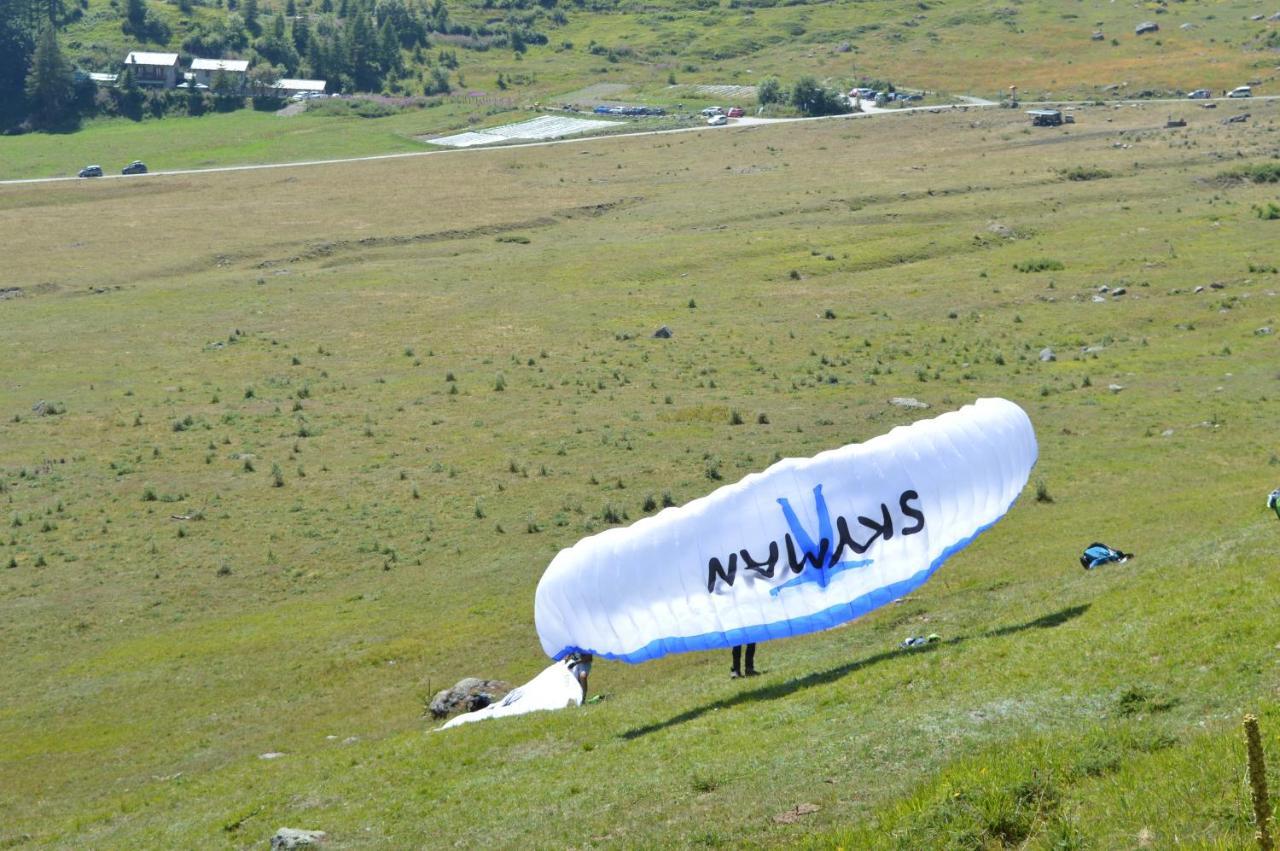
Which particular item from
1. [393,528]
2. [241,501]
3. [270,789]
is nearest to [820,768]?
[270,789]

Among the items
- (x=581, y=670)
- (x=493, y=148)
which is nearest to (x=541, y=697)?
(x=581, y=670)

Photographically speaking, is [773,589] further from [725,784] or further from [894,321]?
[894,321]

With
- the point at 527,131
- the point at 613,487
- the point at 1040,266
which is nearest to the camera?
the point at 613,487

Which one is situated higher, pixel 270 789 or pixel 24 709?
pixel 270 789

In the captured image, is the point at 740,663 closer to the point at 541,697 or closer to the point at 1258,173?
the point at 541,697

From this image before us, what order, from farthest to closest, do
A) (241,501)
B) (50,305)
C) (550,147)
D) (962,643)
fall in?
1. (550,147)
2. (50,305)
3. (241,501)
4. (962,643)
